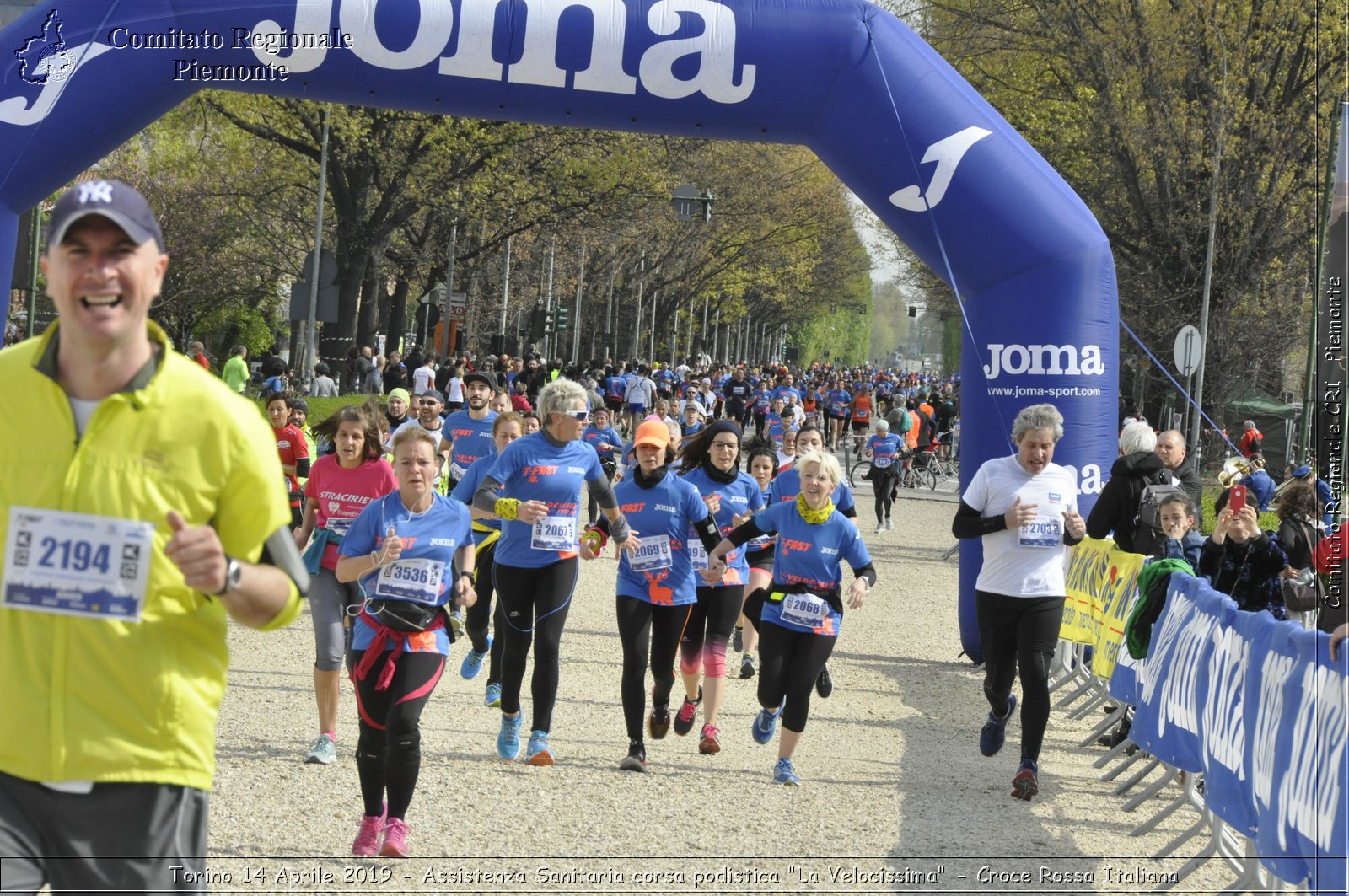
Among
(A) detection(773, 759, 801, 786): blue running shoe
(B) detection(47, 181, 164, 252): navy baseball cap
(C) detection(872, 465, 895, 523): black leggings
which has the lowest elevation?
(A) detection(773, 759, 801, 786): blue running shoe

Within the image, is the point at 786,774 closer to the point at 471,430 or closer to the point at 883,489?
the point at 471,430

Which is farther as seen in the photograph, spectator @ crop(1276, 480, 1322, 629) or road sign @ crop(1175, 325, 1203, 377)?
road sign @ crop(1175, 325, 1203, 377)

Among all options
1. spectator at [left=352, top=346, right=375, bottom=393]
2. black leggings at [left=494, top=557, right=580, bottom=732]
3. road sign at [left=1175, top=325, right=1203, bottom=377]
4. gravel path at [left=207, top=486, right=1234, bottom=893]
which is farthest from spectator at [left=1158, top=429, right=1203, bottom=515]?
spectator at [left=352, top=346, right=375, bottom=393]

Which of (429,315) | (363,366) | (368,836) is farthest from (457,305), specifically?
(368,836)

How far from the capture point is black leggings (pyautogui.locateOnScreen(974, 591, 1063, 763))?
7.74 meters

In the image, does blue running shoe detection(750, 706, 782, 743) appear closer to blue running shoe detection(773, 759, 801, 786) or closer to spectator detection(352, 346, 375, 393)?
blue running shoe detection(773, 759, 801, 786)

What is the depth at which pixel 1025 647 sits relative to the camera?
7766mm

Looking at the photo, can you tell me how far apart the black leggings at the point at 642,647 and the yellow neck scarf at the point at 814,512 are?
2.66 ft

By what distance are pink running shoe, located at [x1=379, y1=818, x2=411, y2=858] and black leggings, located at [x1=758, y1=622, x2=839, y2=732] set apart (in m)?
2.40

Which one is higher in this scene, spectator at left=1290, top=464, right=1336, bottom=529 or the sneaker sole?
spectator at left=1290, top=464, right=1336, bottom=529

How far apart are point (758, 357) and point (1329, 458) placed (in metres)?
115

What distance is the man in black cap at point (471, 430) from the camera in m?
12.0

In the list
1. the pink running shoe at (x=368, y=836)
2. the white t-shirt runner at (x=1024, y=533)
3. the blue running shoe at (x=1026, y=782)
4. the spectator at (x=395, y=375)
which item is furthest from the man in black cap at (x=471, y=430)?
the spectator at (x=395, y=375)

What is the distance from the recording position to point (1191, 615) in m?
6.90
